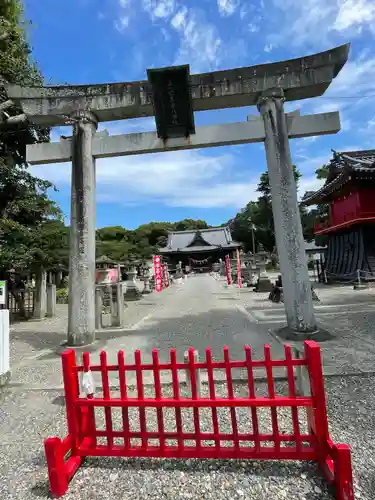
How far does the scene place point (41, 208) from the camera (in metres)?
11.3

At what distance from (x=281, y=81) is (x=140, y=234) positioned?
194 ft

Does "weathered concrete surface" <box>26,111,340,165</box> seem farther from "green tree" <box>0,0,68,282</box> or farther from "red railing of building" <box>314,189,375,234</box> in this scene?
"red railing of building" <box>314,189,375,234</box>

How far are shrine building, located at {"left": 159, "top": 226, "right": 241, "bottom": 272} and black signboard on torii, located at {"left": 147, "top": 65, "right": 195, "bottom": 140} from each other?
127ft

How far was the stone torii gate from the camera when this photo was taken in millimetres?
5935

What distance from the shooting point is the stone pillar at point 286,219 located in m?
5.80

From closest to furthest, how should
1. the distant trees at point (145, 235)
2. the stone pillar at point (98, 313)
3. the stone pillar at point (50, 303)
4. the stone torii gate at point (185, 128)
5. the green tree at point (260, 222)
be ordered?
1. the stone torii gate at point (185, 128)
2. the stone pillar at point (98, 313)
3. the stone pillar at point (50, 303)
4. the green tree at point (260, 222)
5. the distant trees at point (145, 235)

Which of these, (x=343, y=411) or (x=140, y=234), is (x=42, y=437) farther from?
(x=140, y=234)

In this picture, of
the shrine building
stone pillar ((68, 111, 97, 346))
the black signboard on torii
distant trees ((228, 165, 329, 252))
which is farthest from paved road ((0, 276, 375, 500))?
the shrine building

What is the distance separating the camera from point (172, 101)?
6.12 meters

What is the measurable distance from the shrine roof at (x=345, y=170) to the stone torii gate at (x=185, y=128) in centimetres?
1138

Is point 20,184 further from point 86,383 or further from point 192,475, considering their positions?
point 192,475

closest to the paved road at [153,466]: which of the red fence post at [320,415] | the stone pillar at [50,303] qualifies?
the red fence post at [320,415]

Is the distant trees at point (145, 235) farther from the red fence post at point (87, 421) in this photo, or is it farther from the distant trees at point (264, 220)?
the red fence post at point (87, 421)

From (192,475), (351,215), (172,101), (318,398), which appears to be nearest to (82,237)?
(172,101)
